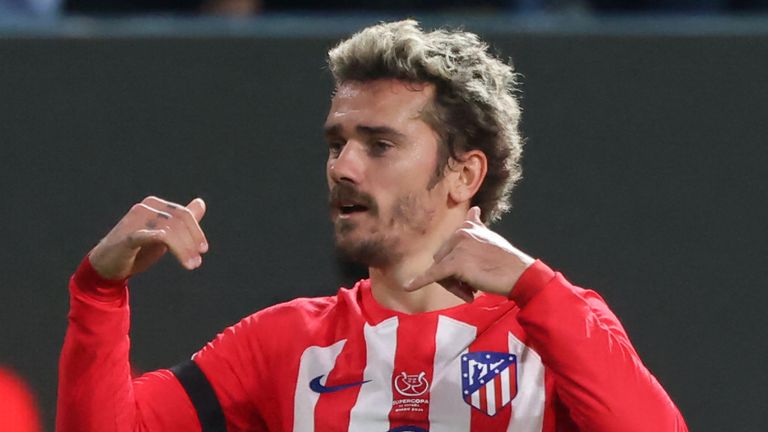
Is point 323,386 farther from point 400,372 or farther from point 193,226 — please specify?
point 193,226

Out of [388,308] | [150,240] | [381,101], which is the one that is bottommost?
[388,308]

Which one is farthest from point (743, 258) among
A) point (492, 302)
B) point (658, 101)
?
point (492, 302)

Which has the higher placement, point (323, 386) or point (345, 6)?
point (345, 6)

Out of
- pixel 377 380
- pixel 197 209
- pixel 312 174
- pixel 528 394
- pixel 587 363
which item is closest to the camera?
pixel 587 363

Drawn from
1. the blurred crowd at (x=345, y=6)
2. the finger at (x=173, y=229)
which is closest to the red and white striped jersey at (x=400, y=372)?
the finger at (x=173, y=229)

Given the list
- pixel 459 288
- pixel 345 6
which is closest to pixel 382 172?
pixel 459 288

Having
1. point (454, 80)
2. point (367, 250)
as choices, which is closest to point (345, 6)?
point (454, 80)

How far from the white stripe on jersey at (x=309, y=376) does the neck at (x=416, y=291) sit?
0.48 ft

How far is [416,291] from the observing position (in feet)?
10.4

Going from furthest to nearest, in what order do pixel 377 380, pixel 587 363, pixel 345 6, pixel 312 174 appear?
pixel 345 6
pixel 312 174
pixel 377 380
pixel 587 363

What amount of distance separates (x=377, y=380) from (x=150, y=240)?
0.62 m

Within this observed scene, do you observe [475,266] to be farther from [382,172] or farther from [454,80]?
[454,80]

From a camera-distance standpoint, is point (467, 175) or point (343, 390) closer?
point (343, 390)

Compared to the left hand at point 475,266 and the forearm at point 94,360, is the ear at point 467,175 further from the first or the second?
the forearm at point 94,360
